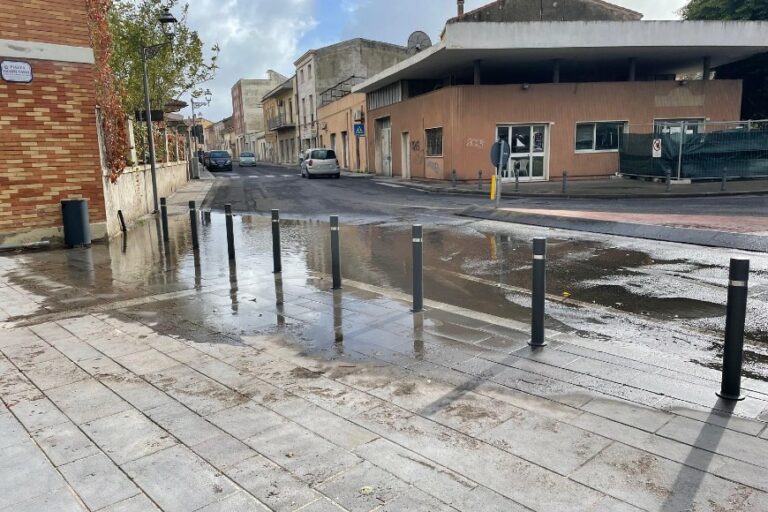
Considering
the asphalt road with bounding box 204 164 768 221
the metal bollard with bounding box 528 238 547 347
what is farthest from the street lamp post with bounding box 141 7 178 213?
the metal bollard with bounding box 528 238 547 347

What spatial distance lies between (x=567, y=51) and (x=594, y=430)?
2261 centimetres

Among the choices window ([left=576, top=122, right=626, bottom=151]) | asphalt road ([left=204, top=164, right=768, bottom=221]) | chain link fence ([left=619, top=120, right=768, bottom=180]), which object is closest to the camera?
asphalt road ([left=204, top=164, right=768, bottom=221])

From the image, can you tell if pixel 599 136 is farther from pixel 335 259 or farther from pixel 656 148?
pixel 335 259

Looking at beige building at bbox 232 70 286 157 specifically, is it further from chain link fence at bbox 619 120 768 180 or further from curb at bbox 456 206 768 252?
curb at bbox 456 206 768 252

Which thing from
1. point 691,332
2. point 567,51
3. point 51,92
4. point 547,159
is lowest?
point 691,332

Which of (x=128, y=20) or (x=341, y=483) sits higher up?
(x=128, y=20)

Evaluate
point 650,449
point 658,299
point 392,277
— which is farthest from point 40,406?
point 658,299

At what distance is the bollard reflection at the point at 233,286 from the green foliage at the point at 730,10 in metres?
30.2

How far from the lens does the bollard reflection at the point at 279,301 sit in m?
6.15

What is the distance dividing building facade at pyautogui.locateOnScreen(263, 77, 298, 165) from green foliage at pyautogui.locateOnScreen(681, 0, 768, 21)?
36.8 metres

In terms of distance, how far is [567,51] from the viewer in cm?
2330

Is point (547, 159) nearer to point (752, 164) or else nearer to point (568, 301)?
point (752, 164)

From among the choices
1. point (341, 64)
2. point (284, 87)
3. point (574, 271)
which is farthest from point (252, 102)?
point (574, 271)

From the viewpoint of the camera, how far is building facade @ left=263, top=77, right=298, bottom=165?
61.7 metres
